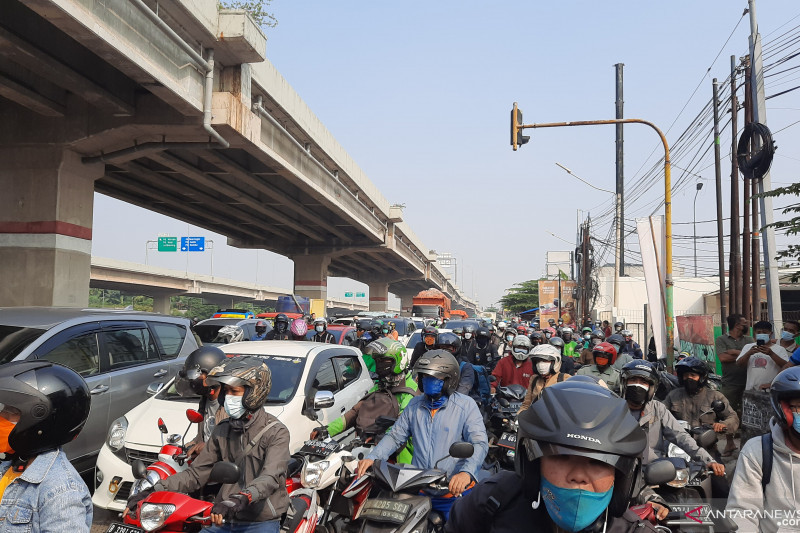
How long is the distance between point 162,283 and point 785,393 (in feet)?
208

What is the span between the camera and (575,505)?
72.9 inches

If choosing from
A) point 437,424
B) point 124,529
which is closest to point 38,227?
point 124,529

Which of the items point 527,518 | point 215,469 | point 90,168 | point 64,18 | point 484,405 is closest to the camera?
point 527,518

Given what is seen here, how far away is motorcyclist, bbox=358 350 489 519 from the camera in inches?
170

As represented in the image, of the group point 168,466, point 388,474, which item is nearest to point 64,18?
point 168,466

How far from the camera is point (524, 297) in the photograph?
3339 inches

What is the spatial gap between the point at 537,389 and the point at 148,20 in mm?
10475

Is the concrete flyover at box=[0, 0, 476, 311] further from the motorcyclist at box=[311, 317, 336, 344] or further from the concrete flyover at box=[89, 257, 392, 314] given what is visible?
the concrete flyover at box=[89, 257, 392, 314]

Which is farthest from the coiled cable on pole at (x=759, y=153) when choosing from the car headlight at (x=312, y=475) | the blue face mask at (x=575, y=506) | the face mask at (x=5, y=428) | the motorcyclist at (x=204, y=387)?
the face mask at (x=5, y=428)

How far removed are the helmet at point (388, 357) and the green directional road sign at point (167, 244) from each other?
5228cm

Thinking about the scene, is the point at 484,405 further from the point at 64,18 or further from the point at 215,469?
the point at 64,18

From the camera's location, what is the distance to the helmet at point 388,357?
18.5 ft

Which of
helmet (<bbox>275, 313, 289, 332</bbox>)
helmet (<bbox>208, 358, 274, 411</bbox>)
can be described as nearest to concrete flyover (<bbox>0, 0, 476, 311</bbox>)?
helmet (<bbox>275, 313, 289, 332</bbox>)

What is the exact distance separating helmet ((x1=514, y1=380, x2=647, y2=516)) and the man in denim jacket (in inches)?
66.7
